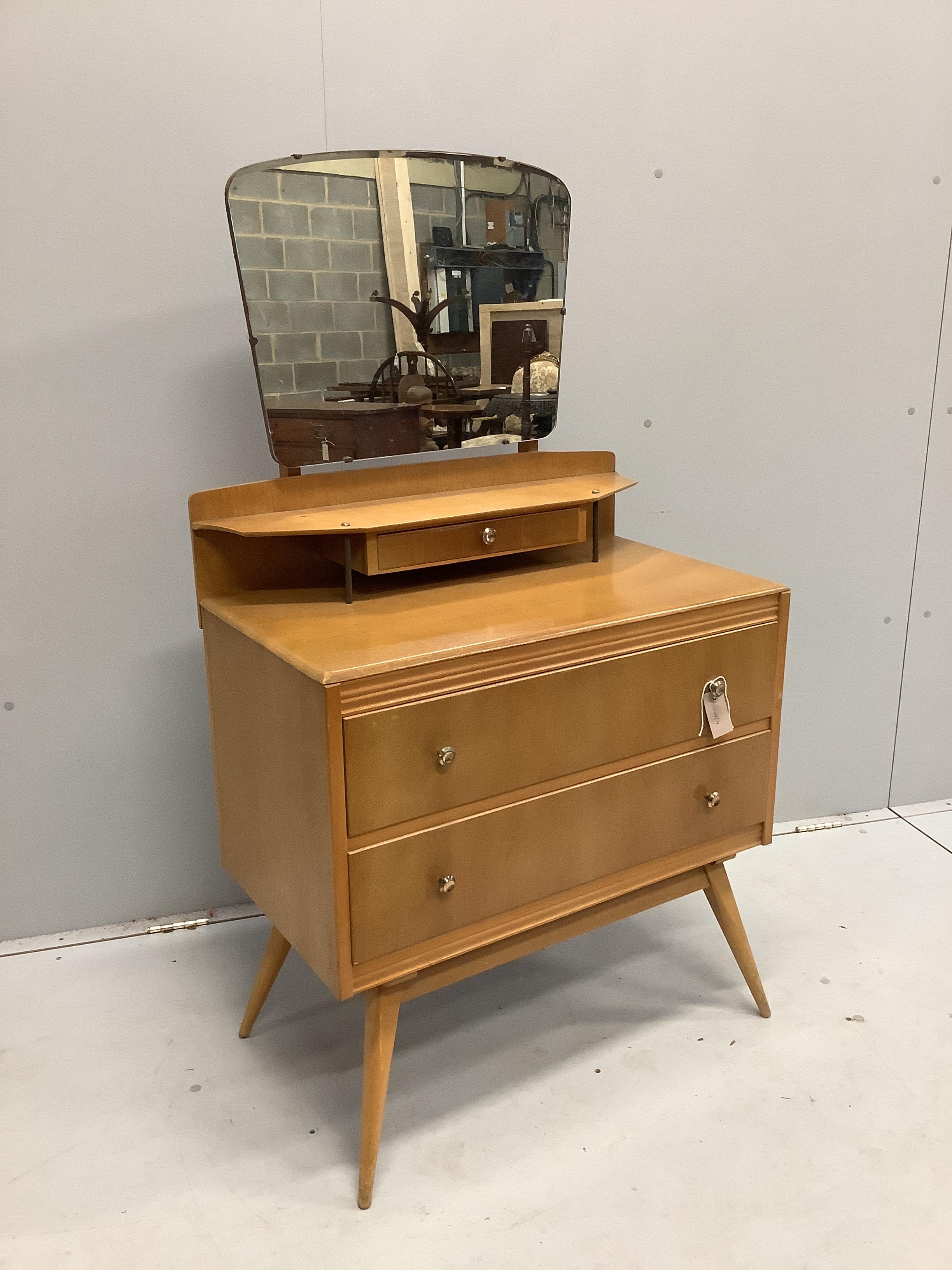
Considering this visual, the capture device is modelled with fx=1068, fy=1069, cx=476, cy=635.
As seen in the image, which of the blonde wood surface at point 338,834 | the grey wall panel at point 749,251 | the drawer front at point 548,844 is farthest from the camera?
the grey wall panel at point 749,251

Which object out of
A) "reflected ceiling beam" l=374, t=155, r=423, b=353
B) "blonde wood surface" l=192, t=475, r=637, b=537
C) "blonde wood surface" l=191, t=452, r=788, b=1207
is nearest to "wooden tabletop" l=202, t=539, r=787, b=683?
"blonde wood surface" l=191, t=452, r=788, b=1207

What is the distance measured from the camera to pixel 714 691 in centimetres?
Result: 161

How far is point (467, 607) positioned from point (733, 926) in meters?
0.77

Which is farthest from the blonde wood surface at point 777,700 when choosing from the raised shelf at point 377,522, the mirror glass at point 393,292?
the mirror glass at point 393,292

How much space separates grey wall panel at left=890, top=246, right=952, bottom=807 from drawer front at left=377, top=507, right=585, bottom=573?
1114 millimetres

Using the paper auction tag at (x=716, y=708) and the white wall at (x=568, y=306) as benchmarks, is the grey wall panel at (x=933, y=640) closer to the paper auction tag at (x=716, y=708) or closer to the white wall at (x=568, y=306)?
the white wall at (x=568, y=306)

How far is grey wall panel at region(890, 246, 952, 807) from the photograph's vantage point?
237 centimetres

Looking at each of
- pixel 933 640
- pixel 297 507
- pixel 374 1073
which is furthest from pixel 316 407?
pixel 933 640

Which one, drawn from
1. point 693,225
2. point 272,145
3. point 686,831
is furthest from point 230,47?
point 686,831

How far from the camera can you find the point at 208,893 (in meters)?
2.14

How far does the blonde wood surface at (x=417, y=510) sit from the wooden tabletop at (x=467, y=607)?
11 cm

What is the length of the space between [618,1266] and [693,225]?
5.79 feet

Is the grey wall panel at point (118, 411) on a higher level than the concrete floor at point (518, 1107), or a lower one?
higher

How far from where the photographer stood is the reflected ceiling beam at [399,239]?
1580 millimetres
